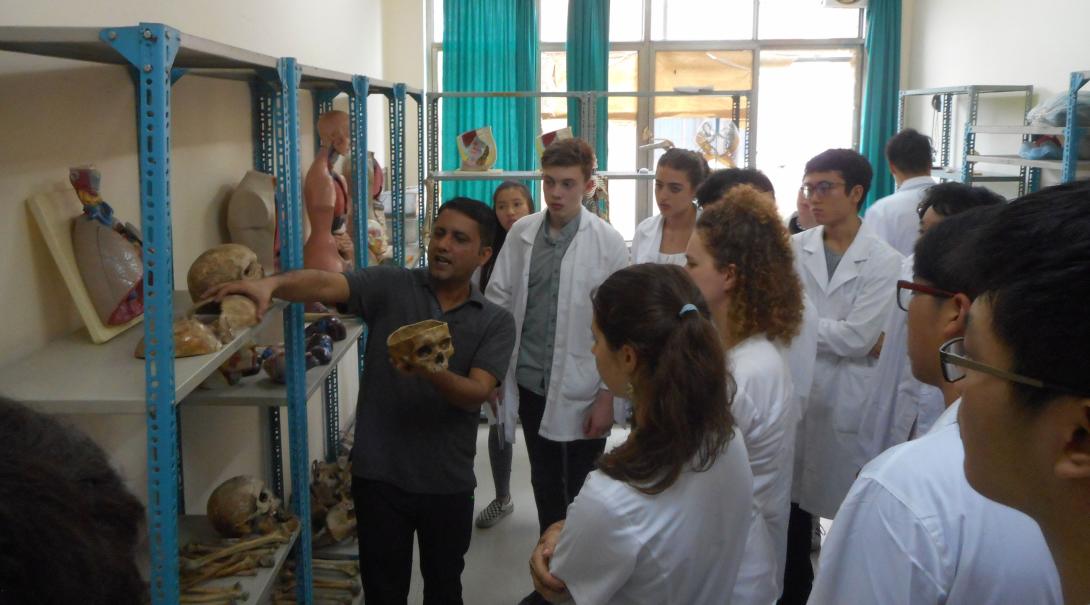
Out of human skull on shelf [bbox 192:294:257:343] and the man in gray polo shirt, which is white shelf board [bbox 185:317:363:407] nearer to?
the man in gray polo shirt

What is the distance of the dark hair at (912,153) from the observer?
13.0 feet

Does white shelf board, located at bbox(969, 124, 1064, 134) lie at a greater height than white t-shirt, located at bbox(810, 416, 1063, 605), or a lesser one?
greater

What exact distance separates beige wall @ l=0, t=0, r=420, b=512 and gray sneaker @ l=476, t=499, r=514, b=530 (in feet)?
2.39

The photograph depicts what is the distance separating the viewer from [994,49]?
203 inches

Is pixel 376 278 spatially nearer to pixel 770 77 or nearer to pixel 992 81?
pixel 992 81

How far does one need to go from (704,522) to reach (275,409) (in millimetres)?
1969

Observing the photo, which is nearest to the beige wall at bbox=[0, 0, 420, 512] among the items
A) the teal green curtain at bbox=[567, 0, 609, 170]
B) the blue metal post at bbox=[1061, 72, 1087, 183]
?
the teal green curtain at bbox=[567, 0, 609, 170]

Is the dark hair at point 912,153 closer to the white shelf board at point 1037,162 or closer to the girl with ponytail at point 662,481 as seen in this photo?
the white shelf board at point 1037,162

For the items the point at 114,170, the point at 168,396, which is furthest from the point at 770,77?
the point at 168,396

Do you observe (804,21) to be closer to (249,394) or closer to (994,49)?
(994,49)

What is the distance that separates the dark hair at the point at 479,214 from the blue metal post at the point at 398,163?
3.39 feet

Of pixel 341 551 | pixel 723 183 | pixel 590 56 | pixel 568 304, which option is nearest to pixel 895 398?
pixel 723 183

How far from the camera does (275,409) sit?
2.93 meters

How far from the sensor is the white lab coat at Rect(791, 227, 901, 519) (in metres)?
2.51
